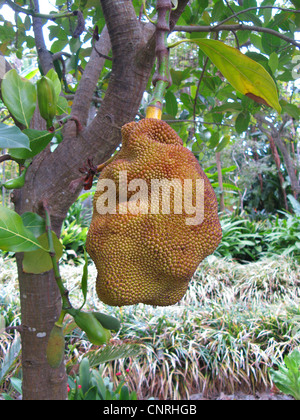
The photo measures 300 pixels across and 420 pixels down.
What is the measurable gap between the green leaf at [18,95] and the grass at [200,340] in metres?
1.52

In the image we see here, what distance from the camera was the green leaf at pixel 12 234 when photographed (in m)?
0.35

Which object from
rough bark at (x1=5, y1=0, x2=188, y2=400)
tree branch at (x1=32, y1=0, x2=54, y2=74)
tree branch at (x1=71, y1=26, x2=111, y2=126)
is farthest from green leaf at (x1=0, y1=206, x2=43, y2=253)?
tree branch at (x1=32, y1=0, x2=54, y2=74)

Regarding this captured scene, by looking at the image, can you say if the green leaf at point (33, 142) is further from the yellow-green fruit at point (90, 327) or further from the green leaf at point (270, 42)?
the green leaf at point (270, 42)

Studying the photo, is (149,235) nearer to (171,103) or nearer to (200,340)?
(171,103)

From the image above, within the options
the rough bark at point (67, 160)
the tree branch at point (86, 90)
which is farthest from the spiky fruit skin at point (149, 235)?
the tree branch at point (86, 90)

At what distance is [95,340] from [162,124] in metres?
0.26

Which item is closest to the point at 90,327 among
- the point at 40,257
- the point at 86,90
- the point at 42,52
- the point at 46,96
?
the point at 40,257

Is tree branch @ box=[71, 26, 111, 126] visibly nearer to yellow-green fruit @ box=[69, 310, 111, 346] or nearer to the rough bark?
the rough bark

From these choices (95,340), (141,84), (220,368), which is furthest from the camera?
(220,368)

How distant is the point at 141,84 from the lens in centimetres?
56

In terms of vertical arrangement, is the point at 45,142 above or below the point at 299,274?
above

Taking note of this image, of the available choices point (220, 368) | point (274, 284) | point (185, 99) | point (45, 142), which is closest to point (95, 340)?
point (45, 142)

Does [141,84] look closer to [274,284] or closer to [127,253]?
[127,253]

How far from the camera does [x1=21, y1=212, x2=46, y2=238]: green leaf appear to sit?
42 centimetres
